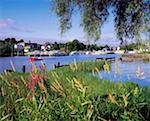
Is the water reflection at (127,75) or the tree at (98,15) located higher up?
the tree at (98,15)

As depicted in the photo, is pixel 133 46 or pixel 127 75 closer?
pixel 127 75

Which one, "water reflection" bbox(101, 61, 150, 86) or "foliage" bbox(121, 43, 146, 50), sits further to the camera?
"foliage" bbox(121, 43, 146, 50)

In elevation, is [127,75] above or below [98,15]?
below

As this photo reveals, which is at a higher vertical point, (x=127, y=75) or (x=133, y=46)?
(x=133, y=46)

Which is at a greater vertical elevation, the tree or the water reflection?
the tree

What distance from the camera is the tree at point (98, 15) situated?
5.68 metres

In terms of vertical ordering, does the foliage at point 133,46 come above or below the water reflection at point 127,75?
above

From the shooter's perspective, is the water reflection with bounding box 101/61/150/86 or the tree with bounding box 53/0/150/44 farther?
the tree with bounding box 53/0/150/44

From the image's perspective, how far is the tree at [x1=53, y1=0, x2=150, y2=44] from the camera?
18.6 feet

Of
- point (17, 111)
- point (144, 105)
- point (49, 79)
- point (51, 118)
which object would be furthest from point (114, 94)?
point (49, 79)

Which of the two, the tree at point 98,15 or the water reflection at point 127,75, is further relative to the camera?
the tree at point 98,15

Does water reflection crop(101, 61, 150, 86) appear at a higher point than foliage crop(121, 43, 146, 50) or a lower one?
lower

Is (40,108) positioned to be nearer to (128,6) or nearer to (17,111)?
(17,111)

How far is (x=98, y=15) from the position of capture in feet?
19.5
